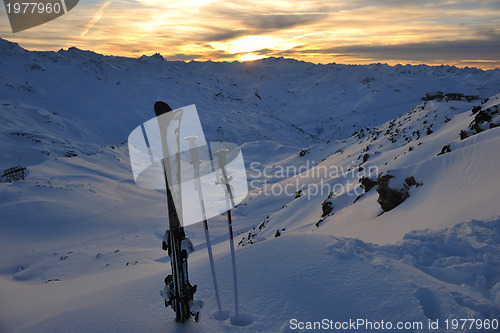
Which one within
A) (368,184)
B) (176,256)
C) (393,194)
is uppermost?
(176,256)

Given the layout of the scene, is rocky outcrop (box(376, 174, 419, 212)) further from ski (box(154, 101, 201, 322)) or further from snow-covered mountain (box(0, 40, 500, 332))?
ski (box(154, 101, 201, 322))

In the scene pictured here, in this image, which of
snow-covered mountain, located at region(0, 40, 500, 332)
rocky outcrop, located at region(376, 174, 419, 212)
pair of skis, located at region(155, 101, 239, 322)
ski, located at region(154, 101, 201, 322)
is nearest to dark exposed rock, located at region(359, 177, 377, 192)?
snow-covered mountain, located at region(0, 40, 500, 332)

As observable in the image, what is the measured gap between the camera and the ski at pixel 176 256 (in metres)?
3.01

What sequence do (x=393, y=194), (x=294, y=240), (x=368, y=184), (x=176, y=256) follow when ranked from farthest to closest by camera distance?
(x=368, y=184), (x=393, y=194), (x=294, y=240), (x=176, y=256)

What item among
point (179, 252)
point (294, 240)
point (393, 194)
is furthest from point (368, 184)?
point (179, 252)

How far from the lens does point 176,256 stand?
10.1 ft

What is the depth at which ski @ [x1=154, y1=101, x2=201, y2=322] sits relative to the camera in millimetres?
3012

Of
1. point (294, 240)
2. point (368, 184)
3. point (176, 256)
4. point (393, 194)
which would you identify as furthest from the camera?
point (368, 184)

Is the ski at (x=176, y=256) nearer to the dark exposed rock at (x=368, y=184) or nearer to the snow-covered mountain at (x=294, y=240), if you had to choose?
the snow-covered mountain at (x=294, y=240)

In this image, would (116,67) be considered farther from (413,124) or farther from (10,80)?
(413,124)

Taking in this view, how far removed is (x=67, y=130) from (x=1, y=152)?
727 inches

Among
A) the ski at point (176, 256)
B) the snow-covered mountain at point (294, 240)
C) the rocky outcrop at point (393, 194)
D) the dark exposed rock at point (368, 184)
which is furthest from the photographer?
the dark exposed rock at point (368, 184)

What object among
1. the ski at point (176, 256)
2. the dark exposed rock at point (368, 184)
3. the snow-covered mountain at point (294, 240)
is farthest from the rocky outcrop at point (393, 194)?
the ski at point (176, 256)

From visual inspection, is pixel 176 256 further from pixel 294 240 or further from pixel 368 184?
pixel 368 184
